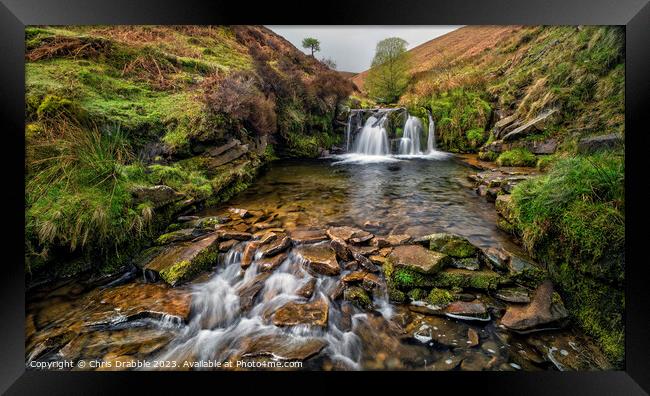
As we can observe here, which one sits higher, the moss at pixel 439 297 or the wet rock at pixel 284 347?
the moss at pixel 439 297

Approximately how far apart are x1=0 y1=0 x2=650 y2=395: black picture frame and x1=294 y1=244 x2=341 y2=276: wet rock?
82 centimetres

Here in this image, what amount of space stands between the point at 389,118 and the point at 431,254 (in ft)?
20.8

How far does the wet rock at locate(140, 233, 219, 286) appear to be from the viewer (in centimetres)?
225

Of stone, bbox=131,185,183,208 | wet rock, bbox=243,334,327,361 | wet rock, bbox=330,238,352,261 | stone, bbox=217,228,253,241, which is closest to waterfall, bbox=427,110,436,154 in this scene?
wet rock, bbox=330,238,352,261

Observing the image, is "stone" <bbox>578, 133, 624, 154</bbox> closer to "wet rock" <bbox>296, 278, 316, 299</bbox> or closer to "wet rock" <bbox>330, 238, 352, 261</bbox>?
"wet rock" <bbox>330, 238, 352, 261</bbox>

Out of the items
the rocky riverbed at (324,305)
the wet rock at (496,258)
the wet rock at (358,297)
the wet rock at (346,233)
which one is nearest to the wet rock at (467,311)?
the rocky riverbed at (324,305)

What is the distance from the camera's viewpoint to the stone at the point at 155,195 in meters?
2.70

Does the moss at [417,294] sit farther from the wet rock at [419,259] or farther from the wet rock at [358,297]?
the wet rock at [358,297]

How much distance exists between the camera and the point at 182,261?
233 centimetres

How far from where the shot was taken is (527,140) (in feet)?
12.7

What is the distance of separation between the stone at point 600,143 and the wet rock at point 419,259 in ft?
4.62
